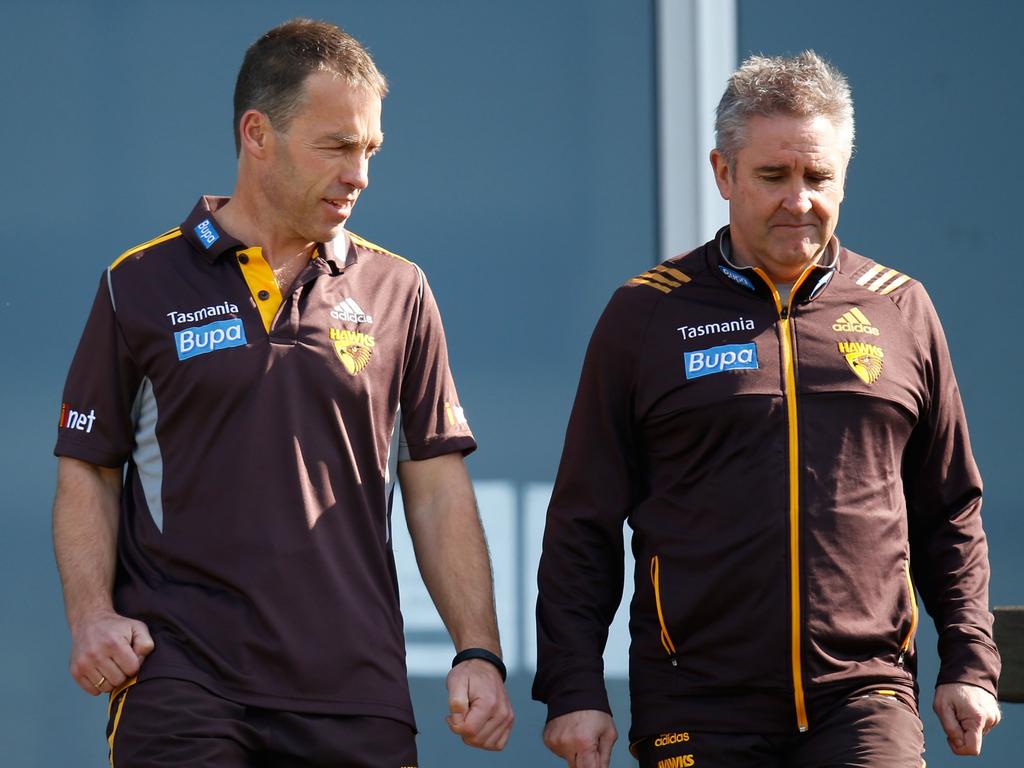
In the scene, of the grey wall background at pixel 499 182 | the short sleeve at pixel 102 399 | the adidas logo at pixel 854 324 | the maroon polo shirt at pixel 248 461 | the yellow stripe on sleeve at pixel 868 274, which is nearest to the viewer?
the maroon polo shirt at pixel 248 461

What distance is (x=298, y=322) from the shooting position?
266 centimetres

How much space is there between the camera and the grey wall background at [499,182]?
155 inches

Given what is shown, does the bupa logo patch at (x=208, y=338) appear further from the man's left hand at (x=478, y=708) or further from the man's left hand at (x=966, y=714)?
the man's left hand at (x=966, y=714)

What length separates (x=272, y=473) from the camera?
8.44 feet

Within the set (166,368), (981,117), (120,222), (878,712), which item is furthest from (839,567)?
(120,222)

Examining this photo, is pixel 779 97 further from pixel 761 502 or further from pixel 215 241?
pixel 215 241

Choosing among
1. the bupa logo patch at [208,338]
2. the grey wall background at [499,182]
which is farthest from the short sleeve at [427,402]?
the grey wall background at [499,182]

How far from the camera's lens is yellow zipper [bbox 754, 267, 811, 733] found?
2564 millimetres

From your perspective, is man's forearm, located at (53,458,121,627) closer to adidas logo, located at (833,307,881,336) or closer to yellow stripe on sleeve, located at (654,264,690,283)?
yellow stripe on sleeve, located at (654,264,690,283)

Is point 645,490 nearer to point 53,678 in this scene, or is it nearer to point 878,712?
point 878,712

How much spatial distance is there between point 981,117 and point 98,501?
2.57 m

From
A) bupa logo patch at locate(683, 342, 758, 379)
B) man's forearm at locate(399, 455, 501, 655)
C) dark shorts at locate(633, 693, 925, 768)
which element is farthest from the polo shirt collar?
dark shorts at locate(633, 693, 925, 768)

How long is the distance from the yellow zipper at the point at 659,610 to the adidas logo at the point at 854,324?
525 mm

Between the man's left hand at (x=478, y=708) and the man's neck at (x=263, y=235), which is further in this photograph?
the man's neck at (x=263, y=235)
